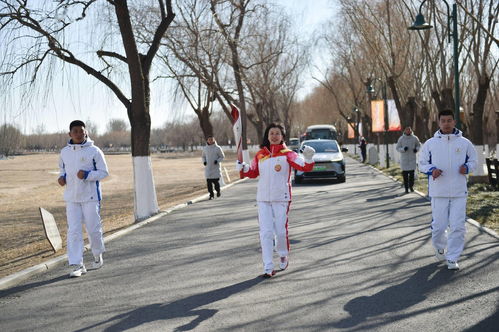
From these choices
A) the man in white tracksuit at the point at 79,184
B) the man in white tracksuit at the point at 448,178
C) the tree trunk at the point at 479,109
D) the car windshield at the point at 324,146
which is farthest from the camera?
the car windshield at the point at 324,146

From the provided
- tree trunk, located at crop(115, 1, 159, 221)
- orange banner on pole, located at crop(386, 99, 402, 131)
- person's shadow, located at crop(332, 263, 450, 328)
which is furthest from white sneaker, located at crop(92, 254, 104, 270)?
orange banner on pole, located at crop(386, 99, 402, 131)

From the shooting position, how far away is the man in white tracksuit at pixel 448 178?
7.53 m

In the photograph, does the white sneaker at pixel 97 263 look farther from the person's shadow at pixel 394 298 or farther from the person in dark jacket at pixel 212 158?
the person in dark jacket at pixel 212 158

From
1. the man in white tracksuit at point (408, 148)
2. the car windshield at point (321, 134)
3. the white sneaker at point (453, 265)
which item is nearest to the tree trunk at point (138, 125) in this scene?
the man in white tracksuit at point (408, 148)

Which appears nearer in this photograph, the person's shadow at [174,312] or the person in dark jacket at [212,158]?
the person's shadow at [174,312]

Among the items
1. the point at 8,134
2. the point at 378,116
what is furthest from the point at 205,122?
the point at 8,134

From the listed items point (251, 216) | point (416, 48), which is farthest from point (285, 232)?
point (416, 48)

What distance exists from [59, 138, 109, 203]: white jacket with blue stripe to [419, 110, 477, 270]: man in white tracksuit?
3.87 metres

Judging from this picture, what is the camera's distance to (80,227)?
8.09 m

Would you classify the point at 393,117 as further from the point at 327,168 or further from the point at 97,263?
the point at 97,263

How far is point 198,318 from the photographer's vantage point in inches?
222

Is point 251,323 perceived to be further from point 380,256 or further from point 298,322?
point 380,256

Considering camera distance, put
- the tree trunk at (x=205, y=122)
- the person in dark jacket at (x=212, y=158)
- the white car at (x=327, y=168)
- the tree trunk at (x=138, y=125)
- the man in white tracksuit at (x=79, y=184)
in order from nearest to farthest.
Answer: the man in white tracksuit at (x=79, y=184) → the tree trunk at (x=138, y=125) → the person in dark jacket at (x=212, y=158) → the white car at (x=327, y=168) → the tree trunk at (x=205, y=122)

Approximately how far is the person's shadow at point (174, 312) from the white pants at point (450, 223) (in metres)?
2.51
